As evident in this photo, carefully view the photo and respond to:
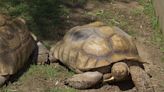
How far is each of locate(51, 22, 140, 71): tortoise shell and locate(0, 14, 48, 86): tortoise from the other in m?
0.42

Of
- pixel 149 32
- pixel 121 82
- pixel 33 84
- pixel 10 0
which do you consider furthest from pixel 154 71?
pixel 10 0

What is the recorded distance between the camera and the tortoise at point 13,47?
556cm

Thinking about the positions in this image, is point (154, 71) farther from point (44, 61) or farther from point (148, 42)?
point (44, 61)

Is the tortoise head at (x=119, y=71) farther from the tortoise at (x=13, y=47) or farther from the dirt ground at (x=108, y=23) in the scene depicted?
the tortoise at (x=13, y=47)

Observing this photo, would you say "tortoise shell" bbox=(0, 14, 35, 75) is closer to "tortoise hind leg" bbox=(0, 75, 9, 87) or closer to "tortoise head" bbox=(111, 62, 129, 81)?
"tortoise hind leg" bbox=(0, 75, 9, 87)

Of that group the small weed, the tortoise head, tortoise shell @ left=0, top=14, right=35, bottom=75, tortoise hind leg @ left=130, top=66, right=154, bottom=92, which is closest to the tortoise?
tortoise shell @ left=0, top=14, right=35, bottom=75

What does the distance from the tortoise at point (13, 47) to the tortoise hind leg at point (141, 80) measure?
1246 mm

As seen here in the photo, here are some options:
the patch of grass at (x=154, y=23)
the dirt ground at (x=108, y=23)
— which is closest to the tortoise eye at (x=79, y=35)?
the dirt ground at (x=108, y=23)

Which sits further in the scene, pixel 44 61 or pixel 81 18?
pixel 81 18

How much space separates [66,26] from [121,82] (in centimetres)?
163

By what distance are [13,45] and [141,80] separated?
63.5 inches

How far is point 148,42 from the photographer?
7.13 metres

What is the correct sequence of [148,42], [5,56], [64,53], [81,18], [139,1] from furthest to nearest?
[139,1] → [81,18] → [148,42] → [64,53] → [5,56]

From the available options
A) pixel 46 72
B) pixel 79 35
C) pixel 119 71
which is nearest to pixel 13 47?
pixel 46 72
